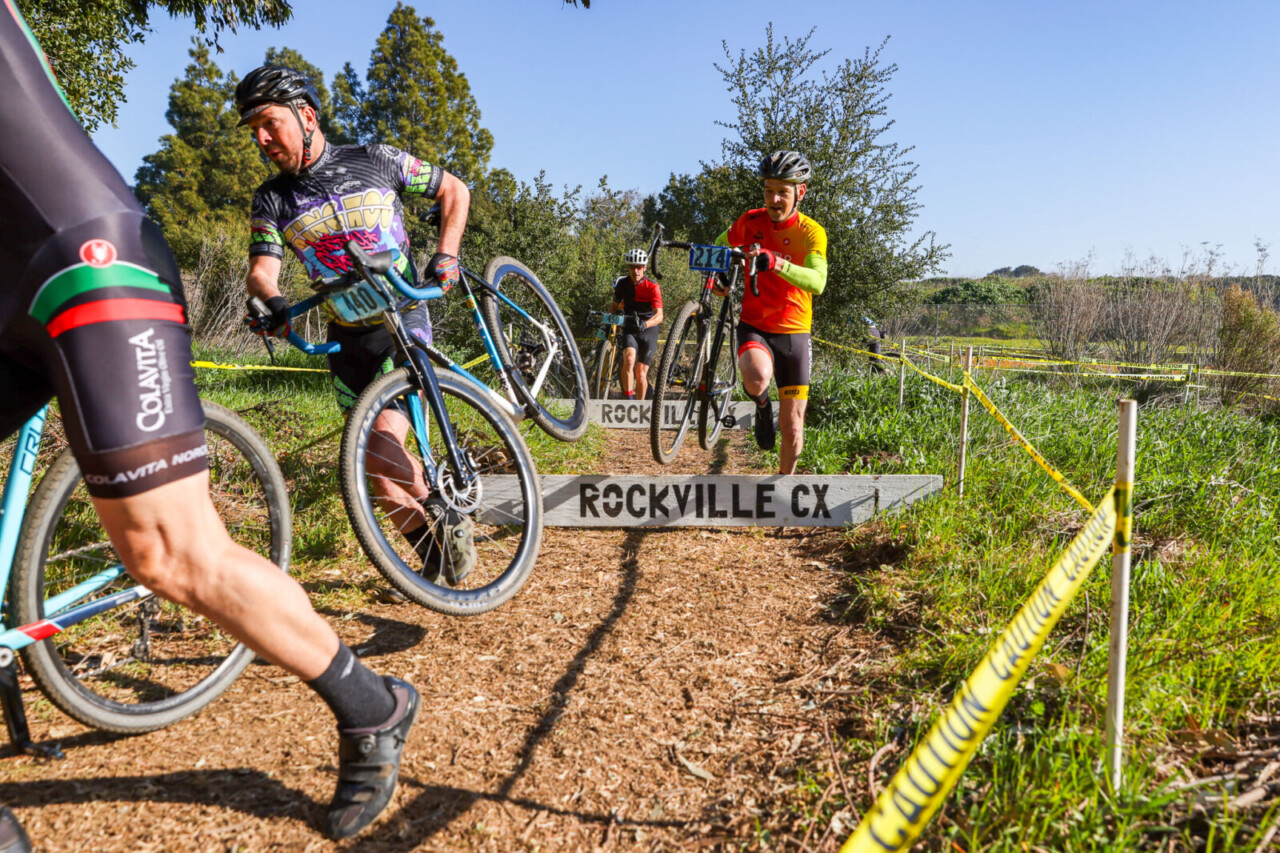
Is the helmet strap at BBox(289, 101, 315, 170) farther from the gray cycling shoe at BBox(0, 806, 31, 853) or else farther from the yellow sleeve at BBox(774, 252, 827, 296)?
the yellow sleeve at BBox(774, 252, 827, 296)

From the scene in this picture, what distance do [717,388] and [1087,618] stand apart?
3.57 metres

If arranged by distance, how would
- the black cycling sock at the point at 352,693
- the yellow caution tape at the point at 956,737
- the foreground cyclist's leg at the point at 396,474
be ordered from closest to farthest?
1. the yellow caution tape at the point at 956,737
2. the black cycling sock at the point at 352,693
3. the foreground cyclist's leg at the point at 396,474

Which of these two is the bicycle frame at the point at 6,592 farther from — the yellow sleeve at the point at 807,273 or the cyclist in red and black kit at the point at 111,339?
the yellow sleeve at the point at 807,273

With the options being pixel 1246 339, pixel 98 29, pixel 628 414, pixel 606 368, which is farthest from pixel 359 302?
pixel 1246 339

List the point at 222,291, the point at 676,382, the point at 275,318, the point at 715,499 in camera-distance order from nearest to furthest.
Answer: the point at 275,318, the point at 715,499, the point at 676,382, the point at 222,291

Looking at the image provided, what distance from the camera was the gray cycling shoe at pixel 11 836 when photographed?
1606 millimetres

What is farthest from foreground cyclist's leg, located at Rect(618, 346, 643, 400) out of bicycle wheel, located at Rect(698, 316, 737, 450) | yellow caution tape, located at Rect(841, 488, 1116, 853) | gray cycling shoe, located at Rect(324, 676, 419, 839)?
yellow caution tape, located at Rect(841, 488, 1116, 853)

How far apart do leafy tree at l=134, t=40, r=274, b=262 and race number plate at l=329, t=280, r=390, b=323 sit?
41029 millimetres

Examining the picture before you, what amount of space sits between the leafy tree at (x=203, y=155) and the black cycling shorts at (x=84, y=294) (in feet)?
138

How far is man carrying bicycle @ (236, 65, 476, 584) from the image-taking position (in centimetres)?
293

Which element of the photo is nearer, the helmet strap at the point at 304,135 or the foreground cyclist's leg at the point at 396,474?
the foreground cyclist's leg at the point at 396,474

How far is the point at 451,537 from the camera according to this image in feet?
9.16

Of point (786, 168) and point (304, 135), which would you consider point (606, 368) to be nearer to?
point (786, 168)

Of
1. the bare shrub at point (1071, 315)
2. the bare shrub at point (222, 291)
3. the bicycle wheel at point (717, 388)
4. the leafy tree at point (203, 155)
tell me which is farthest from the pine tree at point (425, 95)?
the bicycle wheel at point (717, 388)
